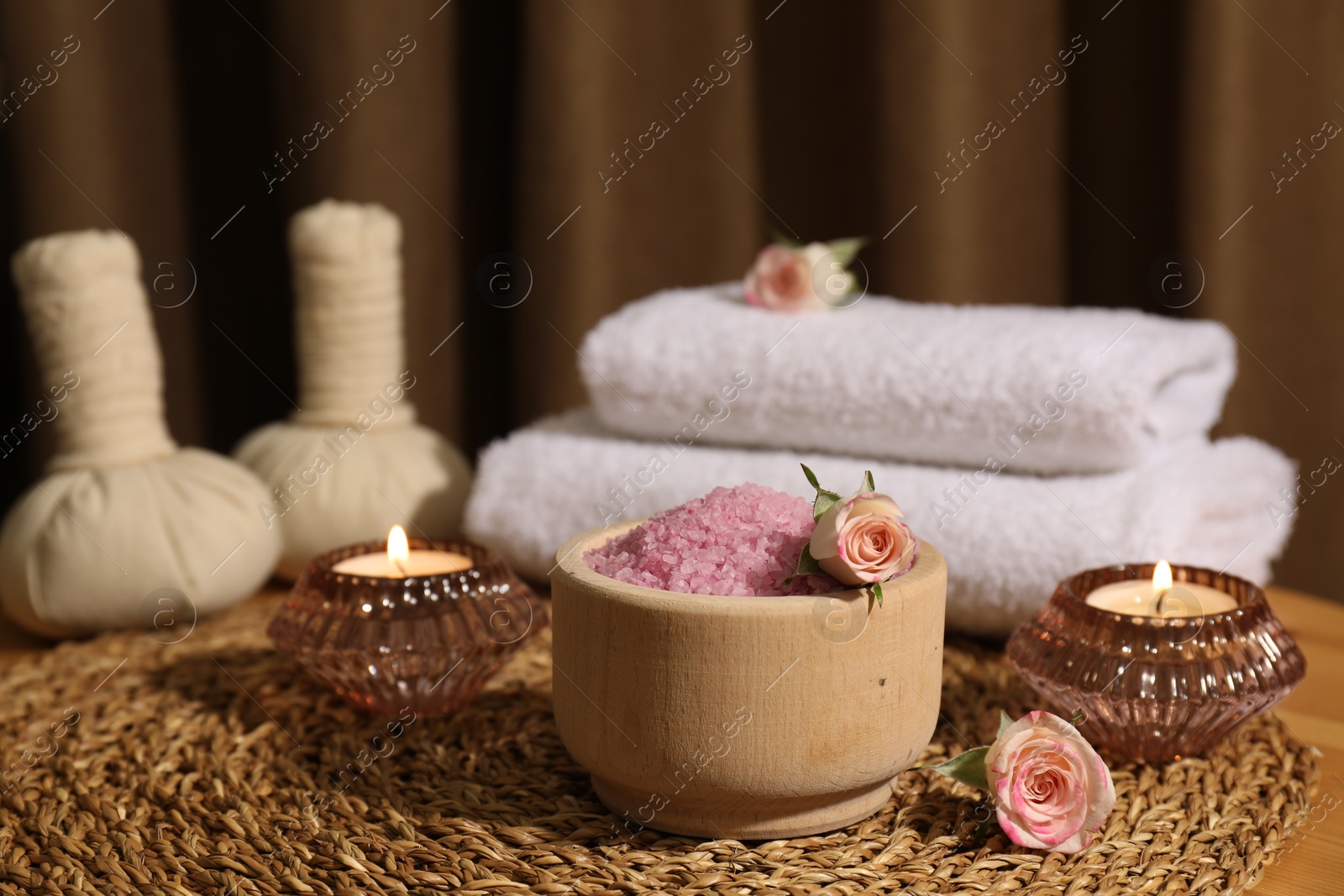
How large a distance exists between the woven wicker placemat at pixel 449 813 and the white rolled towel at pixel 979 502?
7 cm

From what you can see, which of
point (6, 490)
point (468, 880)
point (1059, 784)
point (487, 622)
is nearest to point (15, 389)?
point (6, 490)

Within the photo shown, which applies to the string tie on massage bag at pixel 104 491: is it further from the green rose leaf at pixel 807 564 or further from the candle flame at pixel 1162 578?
the candle flame at pixel 1162 578

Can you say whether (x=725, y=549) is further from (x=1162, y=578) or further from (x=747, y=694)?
(x=1162, y=578)

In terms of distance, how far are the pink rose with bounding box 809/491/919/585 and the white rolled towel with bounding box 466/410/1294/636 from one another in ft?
0.88

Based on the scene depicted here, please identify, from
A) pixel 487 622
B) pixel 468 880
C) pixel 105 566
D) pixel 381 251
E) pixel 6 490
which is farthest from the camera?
pixel 6 490

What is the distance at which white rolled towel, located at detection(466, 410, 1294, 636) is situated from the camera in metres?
0.76

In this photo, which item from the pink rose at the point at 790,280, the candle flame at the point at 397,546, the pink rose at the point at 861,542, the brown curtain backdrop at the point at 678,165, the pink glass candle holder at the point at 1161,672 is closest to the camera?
the pink rose at the point at 861,542

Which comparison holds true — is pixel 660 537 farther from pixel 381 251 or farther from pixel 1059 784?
pixel 381 251

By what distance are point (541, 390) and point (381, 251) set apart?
24cm

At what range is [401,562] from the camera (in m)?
0.72

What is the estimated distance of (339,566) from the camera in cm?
76

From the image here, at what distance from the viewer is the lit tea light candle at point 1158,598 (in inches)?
26.0

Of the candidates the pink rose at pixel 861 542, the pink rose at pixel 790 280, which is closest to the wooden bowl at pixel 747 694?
the pink rose at pixel 861 542

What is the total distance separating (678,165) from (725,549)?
664 mm
